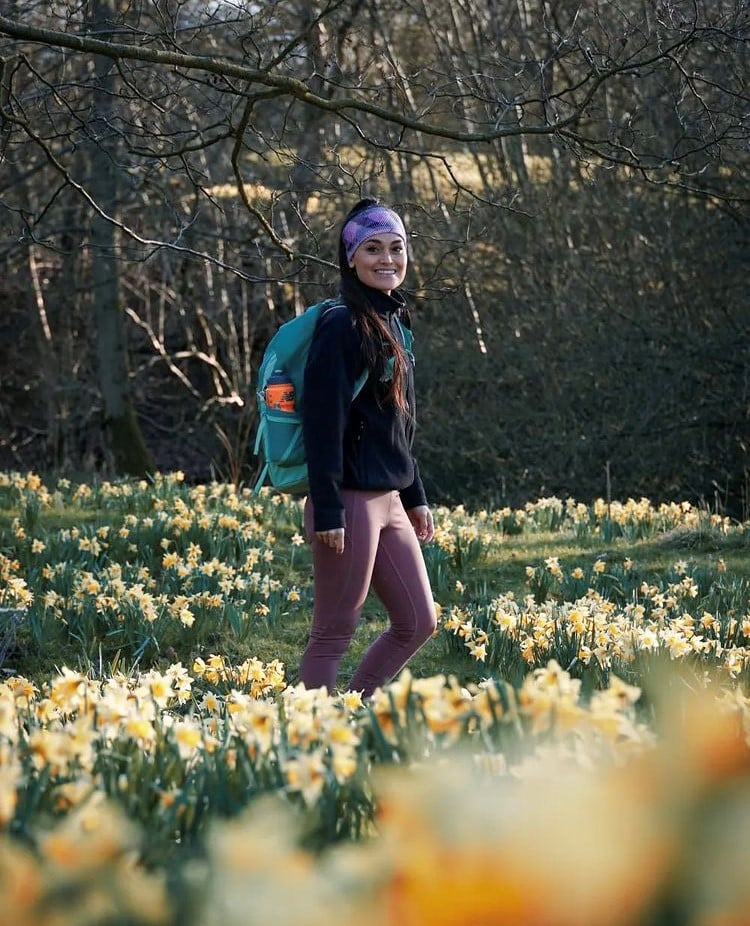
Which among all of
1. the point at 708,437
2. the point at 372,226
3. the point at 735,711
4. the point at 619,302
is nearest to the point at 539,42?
the point at 619,302

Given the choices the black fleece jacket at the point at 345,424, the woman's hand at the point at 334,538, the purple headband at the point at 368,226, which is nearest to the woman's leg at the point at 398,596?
the black fleece jacket at the point at 345,424

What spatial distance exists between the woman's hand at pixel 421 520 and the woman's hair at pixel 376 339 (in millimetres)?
394

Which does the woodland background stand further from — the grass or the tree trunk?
the grass

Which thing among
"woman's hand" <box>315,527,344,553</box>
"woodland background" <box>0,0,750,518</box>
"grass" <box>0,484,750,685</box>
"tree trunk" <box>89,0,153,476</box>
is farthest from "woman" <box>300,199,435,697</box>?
"tree trunk" <box>89,0,153,476</box>

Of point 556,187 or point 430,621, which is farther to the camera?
point 556,187

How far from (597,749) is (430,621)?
1931mm

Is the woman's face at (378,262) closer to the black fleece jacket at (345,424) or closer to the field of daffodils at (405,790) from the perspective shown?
the black fleece jacket at (345,424)

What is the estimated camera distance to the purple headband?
3.67 m

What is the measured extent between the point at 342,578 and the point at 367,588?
0.30ft

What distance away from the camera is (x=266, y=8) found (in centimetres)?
536

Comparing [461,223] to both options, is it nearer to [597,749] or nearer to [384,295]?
[384,295]

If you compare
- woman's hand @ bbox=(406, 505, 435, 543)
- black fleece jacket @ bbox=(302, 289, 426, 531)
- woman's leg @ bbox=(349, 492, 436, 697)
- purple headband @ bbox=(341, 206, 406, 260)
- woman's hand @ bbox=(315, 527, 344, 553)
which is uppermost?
purple headband @ bbox=(341, 206, 406, 260)

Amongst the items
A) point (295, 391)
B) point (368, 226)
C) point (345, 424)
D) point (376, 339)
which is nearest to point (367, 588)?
point (345, 424)

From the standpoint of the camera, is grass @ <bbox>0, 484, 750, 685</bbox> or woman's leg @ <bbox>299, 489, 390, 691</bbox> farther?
grass @ <bbox>0, 484, 750, 685</bbox>
